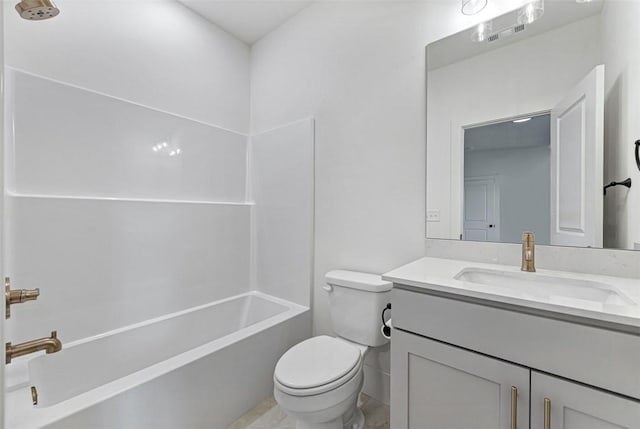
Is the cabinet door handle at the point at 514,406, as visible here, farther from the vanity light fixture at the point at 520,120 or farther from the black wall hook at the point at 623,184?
the vanity light fixture at the point at 520,120

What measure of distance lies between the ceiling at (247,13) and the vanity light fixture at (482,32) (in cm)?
126

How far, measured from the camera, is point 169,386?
1.32 metres

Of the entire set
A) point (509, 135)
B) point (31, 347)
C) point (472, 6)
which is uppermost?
point (472, 6)

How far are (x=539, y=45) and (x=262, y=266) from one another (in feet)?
7.26

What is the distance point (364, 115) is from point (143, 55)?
5.04 ft

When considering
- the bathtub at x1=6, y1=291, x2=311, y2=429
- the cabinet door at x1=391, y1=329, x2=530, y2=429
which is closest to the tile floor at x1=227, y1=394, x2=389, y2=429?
the bathtub at x1=6, y1=291, x2=311, y2=429

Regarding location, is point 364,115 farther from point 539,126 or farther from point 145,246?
point 145,246

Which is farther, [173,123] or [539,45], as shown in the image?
[173,123]

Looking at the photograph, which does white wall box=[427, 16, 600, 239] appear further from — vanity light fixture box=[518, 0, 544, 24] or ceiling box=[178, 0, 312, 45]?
ceiling box=[178, 0, 312, 45]

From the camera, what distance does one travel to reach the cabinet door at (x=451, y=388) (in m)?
0.84

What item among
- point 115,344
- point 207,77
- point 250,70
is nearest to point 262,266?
point 115,344

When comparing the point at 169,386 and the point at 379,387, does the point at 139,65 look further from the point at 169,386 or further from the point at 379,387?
the point at 379,387

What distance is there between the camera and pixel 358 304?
162 centimetres

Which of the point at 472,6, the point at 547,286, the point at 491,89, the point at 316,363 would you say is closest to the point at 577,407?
the point at 547,286
